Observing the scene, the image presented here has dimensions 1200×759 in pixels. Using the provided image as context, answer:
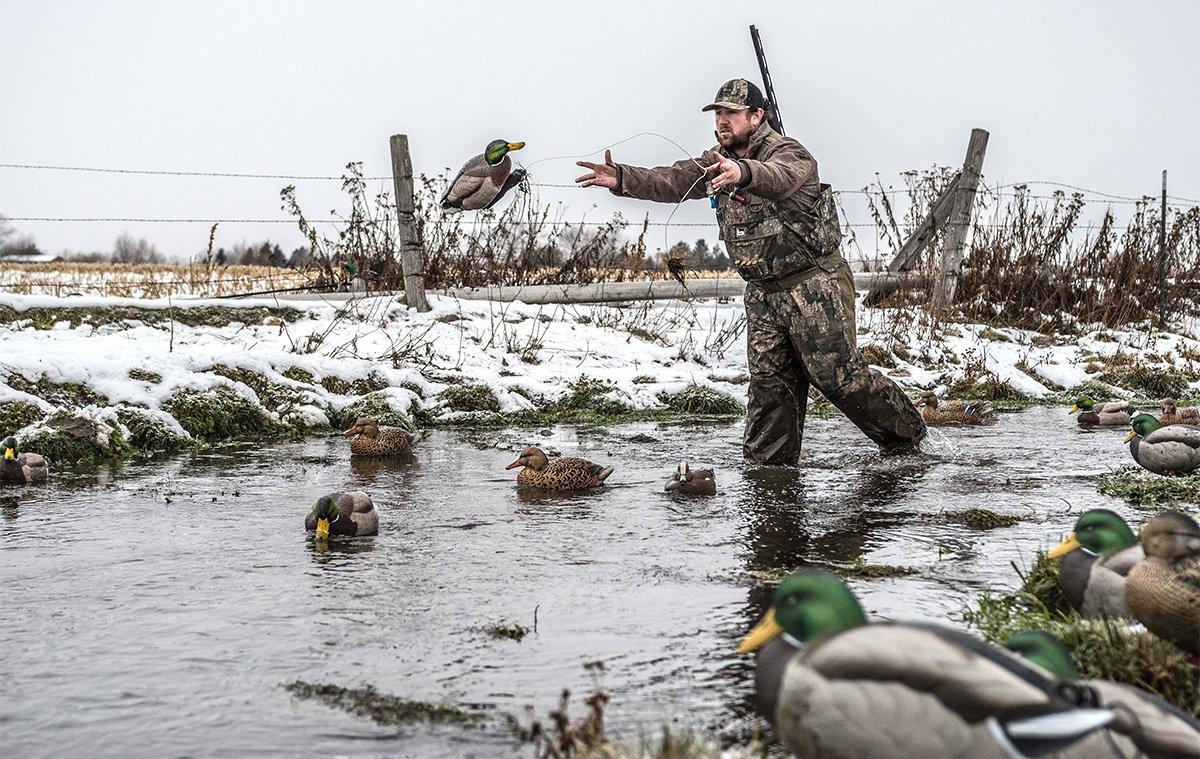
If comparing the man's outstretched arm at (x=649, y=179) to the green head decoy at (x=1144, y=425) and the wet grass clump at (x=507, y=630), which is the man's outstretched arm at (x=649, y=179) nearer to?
the green head decoy at (x=1144, y=425)

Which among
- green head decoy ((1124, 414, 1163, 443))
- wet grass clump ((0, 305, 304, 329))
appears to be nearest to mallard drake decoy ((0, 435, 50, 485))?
wet grass clump ((0, 305, 304, 329))

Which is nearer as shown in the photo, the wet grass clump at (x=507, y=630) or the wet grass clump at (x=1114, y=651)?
the wet grass clump at (x=1114, y=651)

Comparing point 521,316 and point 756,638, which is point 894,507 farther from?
point 521,316

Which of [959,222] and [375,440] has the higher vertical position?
[959,222]

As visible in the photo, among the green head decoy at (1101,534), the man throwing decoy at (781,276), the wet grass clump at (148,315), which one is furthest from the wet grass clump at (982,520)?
the wet grass clump at (148,315)

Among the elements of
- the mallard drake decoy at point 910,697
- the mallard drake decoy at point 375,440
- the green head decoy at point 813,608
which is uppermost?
the green head decoy at point 813,608

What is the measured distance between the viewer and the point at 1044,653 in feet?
8.50

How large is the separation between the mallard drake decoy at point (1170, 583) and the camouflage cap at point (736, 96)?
4.65 metres

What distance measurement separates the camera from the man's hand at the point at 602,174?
7.86 m

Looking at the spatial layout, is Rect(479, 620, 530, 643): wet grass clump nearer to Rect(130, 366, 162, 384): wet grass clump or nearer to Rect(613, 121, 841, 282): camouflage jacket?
Rect(613, 121, 841, 282): camouflage jacket

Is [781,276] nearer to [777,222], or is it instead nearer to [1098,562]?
[777,222]

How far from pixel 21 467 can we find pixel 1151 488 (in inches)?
266

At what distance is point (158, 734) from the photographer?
324 cm

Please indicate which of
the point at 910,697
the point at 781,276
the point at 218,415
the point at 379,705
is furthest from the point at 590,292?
the point at 910,697
